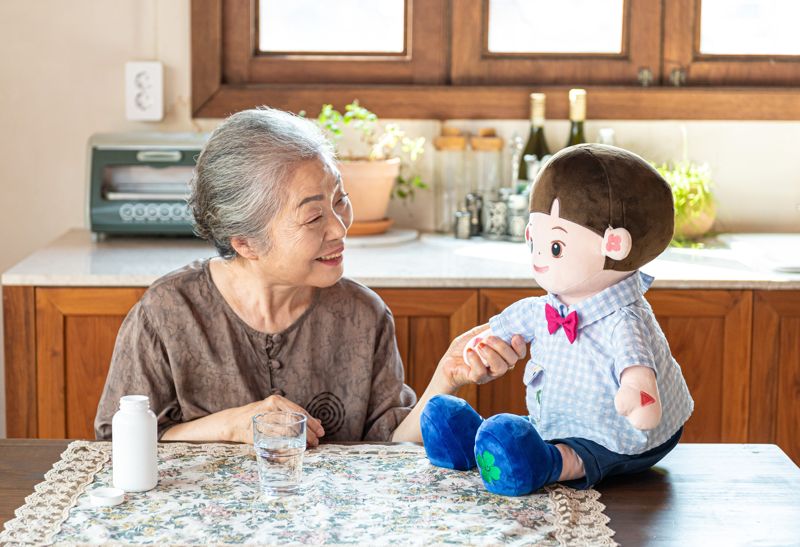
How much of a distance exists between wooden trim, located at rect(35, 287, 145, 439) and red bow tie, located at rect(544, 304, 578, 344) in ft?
4.48

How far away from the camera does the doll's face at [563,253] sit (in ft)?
4.66

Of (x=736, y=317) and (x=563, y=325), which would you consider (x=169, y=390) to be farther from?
(x=736, y=317)

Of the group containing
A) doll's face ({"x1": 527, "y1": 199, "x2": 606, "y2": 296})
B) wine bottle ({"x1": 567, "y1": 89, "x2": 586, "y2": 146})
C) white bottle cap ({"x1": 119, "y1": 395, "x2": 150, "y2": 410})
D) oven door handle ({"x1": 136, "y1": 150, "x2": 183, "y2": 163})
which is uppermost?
wine bottle ({"x1": 567, "y1": 89, "x2": 586, "y2": 146})

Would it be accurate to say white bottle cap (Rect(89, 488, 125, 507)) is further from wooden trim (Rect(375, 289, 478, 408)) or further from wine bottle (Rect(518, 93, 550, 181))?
wine bottle (Rect(518, 93, 550, 181))

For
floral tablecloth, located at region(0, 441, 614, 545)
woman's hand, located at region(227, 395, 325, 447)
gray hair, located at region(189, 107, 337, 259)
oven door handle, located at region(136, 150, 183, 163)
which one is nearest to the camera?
floral tablecloth, located at region(0, 441, 614, 545)

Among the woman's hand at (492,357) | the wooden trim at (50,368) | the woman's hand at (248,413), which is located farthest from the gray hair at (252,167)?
the wooden trim at (50,368)

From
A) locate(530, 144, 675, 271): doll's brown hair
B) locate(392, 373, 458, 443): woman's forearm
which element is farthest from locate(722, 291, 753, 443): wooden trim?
locate(530, 144, 675, 271): doll's brown hair

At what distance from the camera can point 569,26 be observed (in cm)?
324

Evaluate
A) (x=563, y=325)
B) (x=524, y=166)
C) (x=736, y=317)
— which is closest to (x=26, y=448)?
(x=563, y=325)

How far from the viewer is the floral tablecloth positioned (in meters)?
1.32

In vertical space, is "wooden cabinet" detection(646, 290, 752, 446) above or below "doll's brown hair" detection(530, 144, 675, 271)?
below

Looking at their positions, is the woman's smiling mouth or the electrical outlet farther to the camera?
the electrical outlet

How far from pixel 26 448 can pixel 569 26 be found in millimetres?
2144

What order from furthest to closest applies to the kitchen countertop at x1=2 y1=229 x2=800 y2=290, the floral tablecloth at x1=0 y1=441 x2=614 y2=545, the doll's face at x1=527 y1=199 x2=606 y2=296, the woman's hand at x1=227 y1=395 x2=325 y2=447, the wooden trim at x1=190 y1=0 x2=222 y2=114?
1. the wooden trim at x1=190 y1=0 x2=222 y2=114
2. the kitchen countertop at x1=2 y1=229 x2=800 y2=290
3. the woman's hand at x1=227 y1=395 x2=325 y2=447
4. the doll's face at x1=527 y1=199 x2=606 y2=296
5. the floral tablecloth at x1=0 y1=441 x2=614 y2=545
